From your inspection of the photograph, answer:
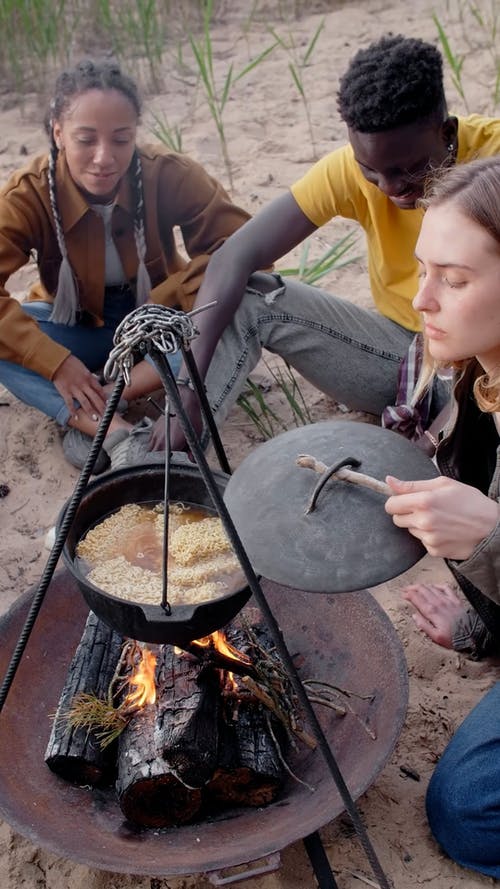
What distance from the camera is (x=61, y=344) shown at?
365 cm

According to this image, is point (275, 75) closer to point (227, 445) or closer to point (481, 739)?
point (227, 445)

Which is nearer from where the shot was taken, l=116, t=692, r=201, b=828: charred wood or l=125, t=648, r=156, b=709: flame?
l=116, t=692, r=201, b=828: charred wood

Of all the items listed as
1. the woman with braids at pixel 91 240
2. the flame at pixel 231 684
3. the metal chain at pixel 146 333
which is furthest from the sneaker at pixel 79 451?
the metal chain at pixel 146 333

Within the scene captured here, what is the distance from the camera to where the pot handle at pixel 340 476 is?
5.33 ft

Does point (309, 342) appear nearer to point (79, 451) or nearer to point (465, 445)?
point (79, 451)

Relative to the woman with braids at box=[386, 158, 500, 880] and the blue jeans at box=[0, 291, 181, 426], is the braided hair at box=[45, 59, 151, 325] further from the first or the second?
the woman with braids at box=[386, 158, 500, 880]

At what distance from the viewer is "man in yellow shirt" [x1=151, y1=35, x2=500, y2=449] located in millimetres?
2568

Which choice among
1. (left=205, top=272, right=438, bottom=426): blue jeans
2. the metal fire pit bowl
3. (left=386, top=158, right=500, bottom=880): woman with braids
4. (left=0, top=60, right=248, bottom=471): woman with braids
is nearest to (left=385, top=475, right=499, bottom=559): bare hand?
(left=386, top=158, right=500, bottom=880): woman with braids

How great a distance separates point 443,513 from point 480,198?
0.67m

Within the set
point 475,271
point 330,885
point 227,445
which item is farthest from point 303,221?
point 330,885

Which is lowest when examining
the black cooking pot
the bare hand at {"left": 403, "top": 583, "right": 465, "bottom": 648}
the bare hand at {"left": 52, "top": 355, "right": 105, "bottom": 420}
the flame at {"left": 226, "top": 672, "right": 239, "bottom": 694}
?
the bare hand at {"left": 403, "top": 583, "right": 465, "bottom": 648}

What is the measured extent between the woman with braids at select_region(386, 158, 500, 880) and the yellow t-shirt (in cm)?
92

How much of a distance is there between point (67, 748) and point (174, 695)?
276mm

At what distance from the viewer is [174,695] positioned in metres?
2.13
